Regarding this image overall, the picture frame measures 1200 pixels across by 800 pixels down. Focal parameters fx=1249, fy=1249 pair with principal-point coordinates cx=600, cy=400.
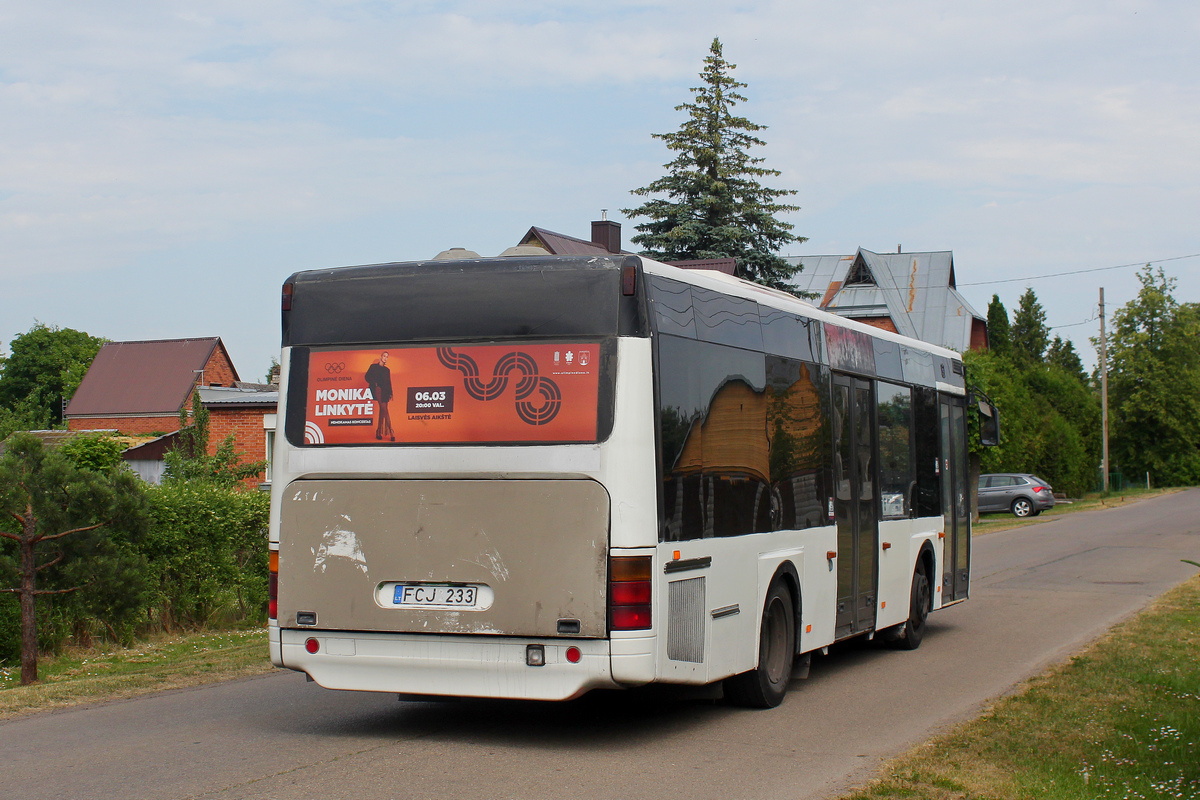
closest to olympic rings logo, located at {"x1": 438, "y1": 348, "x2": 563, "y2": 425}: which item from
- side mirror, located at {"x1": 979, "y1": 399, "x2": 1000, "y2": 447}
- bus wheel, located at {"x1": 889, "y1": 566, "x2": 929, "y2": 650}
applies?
bus wheel, located at {"x1": 889, "y1": 566, "x2": 929, "y2": 650}

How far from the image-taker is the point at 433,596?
288 inches

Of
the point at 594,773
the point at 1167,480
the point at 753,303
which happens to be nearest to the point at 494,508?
the point at 594,773

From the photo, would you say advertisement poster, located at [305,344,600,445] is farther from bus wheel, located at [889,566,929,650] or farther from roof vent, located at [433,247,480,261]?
bus wheel, located at [889,566,929,650]

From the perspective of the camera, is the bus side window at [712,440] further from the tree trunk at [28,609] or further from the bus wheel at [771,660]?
the tree trunk at [28,609]

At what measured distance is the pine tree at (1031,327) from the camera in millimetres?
108500

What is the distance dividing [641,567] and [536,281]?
180 centimetres

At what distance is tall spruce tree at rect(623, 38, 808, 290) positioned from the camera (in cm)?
4075

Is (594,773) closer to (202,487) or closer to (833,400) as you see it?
(833,400)

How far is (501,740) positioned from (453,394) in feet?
7.02

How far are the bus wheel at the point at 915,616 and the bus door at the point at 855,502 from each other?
4.31ft

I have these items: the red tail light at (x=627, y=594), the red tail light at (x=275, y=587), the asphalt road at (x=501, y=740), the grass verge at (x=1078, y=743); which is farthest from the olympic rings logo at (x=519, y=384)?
the grass verge at (x=1078, y=743)

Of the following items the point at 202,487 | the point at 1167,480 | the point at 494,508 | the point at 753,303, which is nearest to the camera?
the point at 494,508

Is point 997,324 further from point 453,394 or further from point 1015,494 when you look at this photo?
point 453,394

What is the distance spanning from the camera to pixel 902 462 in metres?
12.1
